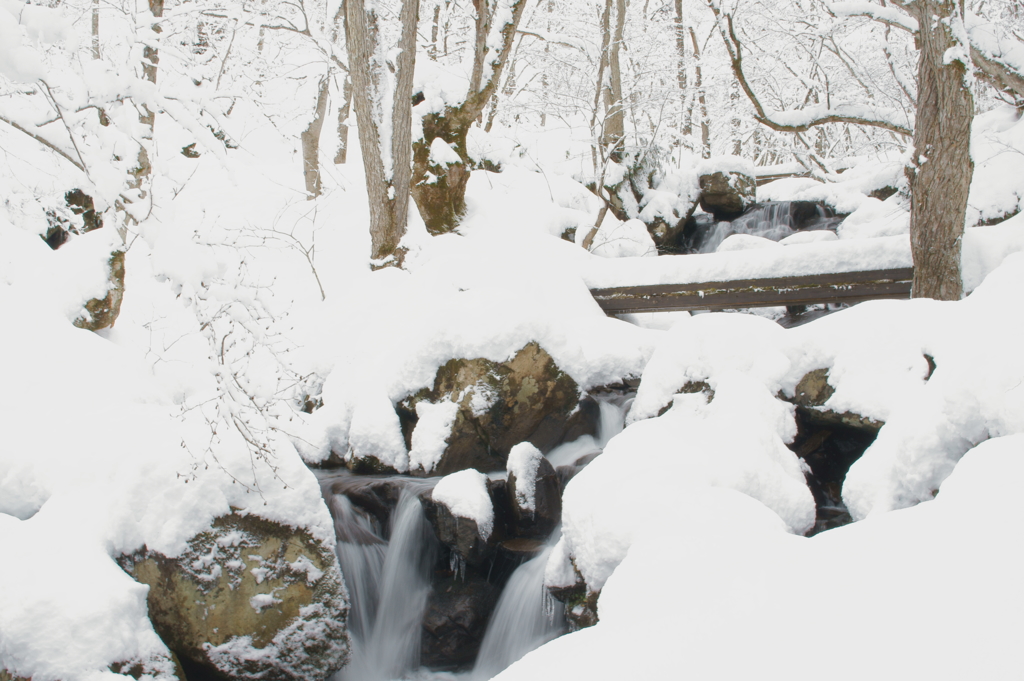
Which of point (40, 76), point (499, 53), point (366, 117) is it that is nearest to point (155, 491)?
point (40, 76)

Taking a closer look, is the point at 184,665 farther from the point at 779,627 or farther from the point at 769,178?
the point at 769,178

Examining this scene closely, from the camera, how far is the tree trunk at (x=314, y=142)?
1228cm

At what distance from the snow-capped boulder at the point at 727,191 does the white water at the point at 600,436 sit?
7599 millimetres

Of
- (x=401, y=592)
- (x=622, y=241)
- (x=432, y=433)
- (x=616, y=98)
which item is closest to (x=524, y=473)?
(x=432, y=433)

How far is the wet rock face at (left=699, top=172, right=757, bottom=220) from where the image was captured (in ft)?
39.3

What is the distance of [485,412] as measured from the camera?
5.23 meters

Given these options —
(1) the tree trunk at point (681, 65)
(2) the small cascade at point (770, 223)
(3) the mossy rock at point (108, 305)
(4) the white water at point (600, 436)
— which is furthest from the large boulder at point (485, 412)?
(1) the tree trunk at point (681, 65)

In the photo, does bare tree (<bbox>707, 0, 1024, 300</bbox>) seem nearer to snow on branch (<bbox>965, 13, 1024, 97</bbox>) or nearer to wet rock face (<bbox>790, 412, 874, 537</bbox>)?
snow on branch (<bbox>965, 13, 1024, 97</bbox>)

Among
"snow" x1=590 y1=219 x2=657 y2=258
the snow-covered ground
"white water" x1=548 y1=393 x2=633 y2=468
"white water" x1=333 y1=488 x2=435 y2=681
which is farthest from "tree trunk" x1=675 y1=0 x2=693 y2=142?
"white water" x1=333 y1=488 x2=435 y2=681

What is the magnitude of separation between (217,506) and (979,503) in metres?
3.41

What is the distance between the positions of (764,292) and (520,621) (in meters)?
4.60

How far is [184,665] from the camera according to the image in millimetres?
3191

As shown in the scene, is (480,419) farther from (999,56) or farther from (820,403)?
(999,56)

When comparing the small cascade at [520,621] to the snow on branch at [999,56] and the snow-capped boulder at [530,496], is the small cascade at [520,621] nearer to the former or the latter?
the snow-capped boulder at [530,496]
